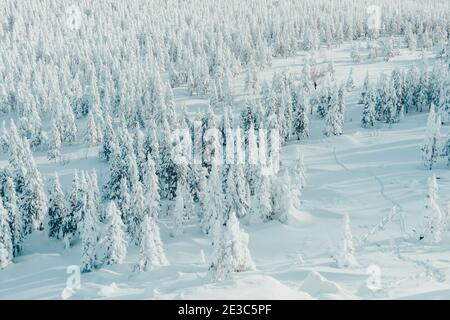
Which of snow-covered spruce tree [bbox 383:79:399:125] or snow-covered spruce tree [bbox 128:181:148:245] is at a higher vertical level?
snow-covered spruce tree [bbox 383:79:399:125]

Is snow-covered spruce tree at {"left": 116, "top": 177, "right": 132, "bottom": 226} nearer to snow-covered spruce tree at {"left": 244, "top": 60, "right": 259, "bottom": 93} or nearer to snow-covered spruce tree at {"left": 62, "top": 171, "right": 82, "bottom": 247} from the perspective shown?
snow-covered spruce tree at {"left": 62, "top": 171, "right": 82, "bottom": 247}

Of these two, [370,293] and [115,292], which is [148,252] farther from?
[370,293]

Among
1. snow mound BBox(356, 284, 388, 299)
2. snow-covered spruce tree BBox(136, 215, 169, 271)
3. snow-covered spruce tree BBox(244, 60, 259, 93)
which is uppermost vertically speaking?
snow-covered spruce tree BBox(244, 60, 259, 93)

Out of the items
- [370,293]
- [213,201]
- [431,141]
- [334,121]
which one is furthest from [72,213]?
[334,121]

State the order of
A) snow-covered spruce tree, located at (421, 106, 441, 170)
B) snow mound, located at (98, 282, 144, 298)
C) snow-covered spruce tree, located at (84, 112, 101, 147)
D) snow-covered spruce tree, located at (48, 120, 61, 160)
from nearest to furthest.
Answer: snow mound, located at (98, 282, 144, 298) → snow-covered spruce tree, located at (421, 106, 441, 170) → snow-covered spruce tree, located at (48, 120, 61, 160) → snow-covered spruce tree, located at (84, 112, 101, 147)

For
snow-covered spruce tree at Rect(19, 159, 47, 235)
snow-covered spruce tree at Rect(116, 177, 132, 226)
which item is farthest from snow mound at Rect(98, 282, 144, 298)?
snow-covered spruce tree at Rect(19, 159, 47, 235)

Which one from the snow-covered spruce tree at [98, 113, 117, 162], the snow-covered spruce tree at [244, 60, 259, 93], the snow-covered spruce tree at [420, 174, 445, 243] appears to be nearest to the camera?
the snow-covered spruce tree at [420, 174, 445, 243]
